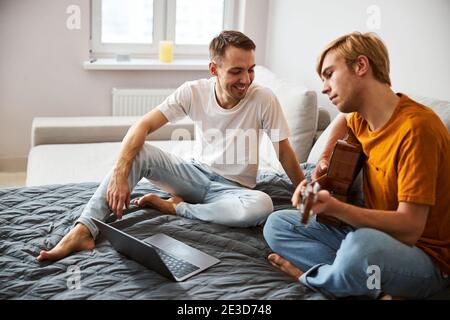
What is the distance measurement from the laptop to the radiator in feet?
6.18

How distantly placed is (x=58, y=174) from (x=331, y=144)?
1283 millimetres

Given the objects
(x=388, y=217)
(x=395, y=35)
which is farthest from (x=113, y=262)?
(x=395, y=35)

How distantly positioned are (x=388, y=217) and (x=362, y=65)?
46 centimetres

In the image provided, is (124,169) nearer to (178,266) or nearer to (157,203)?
(157,203)

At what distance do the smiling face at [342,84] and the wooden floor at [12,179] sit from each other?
2346mm

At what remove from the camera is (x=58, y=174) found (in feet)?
8.40

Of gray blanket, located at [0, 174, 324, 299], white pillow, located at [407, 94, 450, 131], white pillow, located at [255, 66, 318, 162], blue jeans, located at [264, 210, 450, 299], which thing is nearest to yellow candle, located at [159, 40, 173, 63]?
white pillow, located at [255, 66, 318, 162]

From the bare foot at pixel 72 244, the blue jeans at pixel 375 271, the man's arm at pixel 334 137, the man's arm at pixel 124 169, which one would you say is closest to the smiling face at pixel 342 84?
the man's arm at pixel 334 137

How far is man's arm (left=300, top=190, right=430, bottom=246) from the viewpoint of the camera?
4.96 feet

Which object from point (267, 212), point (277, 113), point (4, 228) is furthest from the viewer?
point (277, 113)

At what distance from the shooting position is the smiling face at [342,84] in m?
1.68

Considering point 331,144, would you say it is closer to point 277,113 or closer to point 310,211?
point 277,113

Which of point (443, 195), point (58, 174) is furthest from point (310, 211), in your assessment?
point (58, 174)

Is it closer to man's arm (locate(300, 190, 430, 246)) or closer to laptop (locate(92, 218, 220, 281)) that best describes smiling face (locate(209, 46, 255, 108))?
laptop (locate(92, 218, 220, 281))
